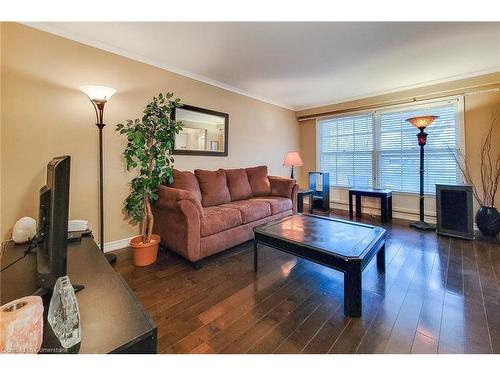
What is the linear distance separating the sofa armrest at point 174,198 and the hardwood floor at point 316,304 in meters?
0.58

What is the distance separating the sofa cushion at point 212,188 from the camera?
→ 2.86 meters

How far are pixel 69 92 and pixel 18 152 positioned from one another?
0.72 metres

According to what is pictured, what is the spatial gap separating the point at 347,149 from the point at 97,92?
4.21m

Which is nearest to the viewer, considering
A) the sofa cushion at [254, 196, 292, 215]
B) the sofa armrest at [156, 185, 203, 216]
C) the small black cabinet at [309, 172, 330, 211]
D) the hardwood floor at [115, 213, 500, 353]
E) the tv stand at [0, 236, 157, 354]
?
the tv stand at [0, 236, 157, 354]

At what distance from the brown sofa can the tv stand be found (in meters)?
0.86

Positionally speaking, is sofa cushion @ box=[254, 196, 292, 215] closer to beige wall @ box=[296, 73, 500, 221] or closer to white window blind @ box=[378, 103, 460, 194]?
beige wall @ box=[296, 73, 500, 221]

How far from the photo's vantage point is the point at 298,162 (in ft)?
13.9

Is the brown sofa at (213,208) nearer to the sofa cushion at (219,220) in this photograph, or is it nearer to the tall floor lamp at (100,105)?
the sofa cushion at (219,220)

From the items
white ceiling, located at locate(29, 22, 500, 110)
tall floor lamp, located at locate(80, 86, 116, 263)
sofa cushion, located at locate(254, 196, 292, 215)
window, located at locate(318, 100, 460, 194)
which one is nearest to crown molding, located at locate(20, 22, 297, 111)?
white ceiling, located at locate(29, 22, 500, 110)

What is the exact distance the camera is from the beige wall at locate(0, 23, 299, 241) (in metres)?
1.90

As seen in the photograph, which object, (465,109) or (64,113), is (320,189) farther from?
(64,113)

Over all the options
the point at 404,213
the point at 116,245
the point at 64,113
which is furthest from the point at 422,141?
the point at 64,113

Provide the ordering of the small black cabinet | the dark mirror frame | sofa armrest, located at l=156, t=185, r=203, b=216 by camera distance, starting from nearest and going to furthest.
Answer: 1. sofa armrest, located at l=156, t=185, r=203, b=216
2. the dark mirror frame
3. the small black cabinet
